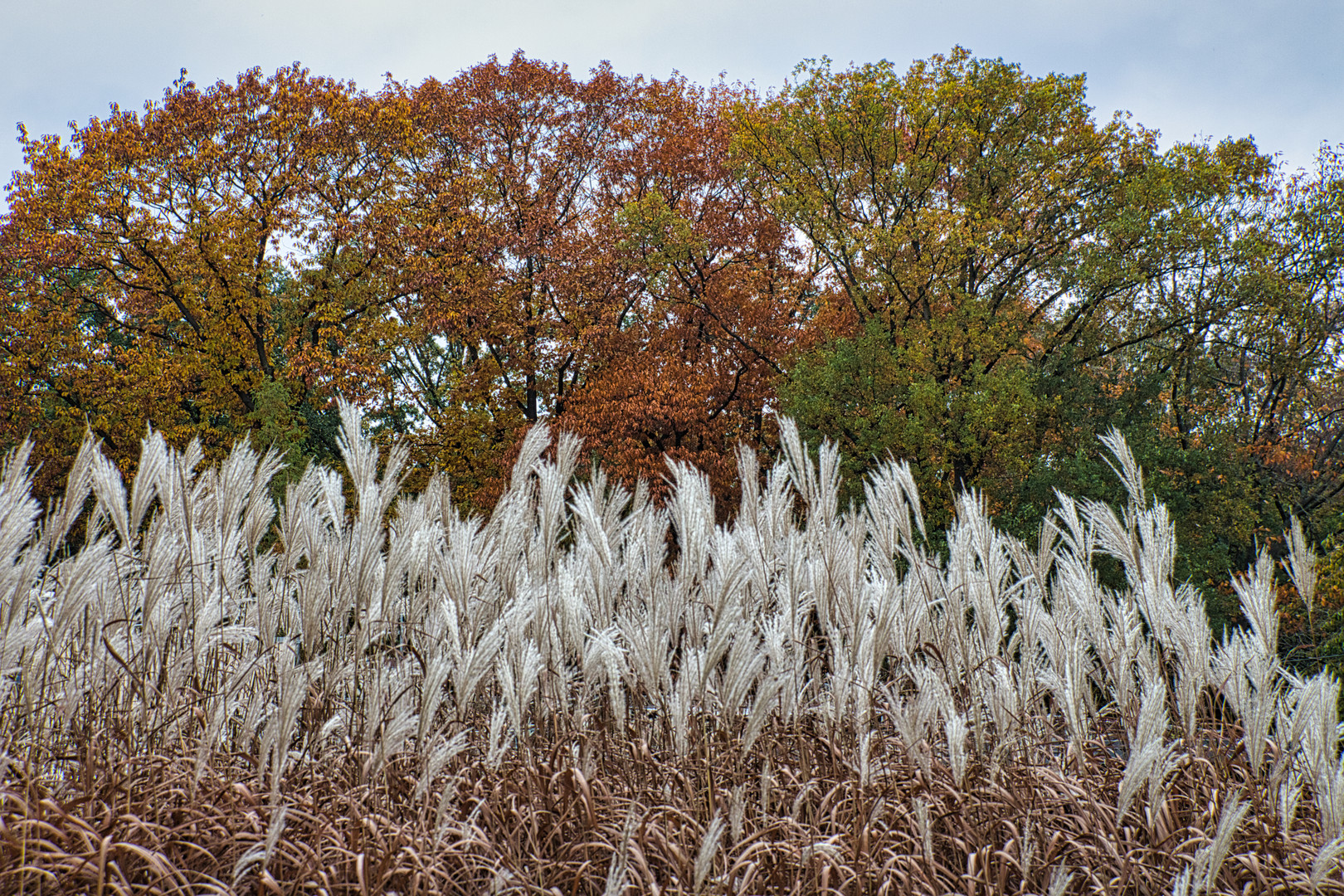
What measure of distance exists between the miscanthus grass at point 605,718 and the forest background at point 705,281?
25.4ft

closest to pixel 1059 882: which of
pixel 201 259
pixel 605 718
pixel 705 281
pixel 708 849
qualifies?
pixel 708 849

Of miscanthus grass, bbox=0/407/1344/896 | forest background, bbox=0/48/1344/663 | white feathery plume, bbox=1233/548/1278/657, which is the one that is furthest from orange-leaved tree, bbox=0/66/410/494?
white feathery plume, bbox=1233/548/1278/657

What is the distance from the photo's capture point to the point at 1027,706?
244 centimetres

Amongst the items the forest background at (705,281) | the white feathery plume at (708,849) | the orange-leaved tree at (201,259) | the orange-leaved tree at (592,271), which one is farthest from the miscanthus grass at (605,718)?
the orange-leaved tree at (201,259)

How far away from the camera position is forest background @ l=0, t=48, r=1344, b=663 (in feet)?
37.5

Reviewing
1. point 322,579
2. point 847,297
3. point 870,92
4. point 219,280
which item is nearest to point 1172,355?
point 847,297

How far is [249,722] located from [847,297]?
1361 centimetres

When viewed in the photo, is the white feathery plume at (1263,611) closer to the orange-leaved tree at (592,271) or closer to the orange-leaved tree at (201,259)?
the orange-leaved tree at (592,271)

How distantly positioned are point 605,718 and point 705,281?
12039mm

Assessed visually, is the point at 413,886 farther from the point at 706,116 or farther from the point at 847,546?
the point at 706,116

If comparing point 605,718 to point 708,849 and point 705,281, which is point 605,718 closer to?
point 708,849

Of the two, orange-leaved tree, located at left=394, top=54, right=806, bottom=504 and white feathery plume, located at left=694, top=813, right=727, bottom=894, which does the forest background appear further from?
white feathery plume, located at left=694, top=813, right=727, bottom=894

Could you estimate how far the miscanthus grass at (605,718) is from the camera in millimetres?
1714

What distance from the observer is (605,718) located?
2475 millimetres
